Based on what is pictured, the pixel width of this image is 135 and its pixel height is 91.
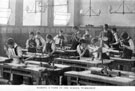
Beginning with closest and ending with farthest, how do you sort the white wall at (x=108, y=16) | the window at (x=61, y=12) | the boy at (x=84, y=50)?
the boy at (x=84, y=50), the white wall at (x=108, y=16), the window at (x=61, y=12)

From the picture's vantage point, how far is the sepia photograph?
2.46 meters

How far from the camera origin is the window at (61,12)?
18.5ft

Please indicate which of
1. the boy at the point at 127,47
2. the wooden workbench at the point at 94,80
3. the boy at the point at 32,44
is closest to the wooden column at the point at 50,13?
the boy at the point at 32,44

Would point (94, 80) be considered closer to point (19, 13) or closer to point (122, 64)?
point (122, 64)

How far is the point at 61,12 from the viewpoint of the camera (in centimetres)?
587

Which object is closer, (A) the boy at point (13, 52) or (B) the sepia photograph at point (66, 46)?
(B) the sepia photograph at point (66, 46)

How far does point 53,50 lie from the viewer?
4254 mm

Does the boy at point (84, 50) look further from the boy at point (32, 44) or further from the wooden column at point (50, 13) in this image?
the wooden column at point (50, 13)

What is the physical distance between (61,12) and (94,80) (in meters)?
3.81

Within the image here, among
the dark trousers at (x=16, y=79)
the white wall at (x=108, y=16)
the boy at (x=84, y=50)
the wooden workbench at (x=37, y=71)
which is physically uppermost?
the white wall at (x=108, y=16)

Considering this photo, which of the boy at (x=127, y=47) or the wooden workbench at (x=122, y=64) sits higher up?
the boy at (x=127, y=47)

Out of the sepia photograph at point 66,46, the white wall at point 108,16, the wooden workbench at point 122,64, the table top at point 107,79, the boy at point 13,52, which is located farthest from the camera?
the white wall at point 108,16

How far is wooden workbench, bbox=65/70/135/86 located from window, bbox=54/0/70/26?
3.34 meters

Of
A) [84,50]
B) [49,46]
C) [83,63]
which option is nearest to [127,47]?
[84,50]
